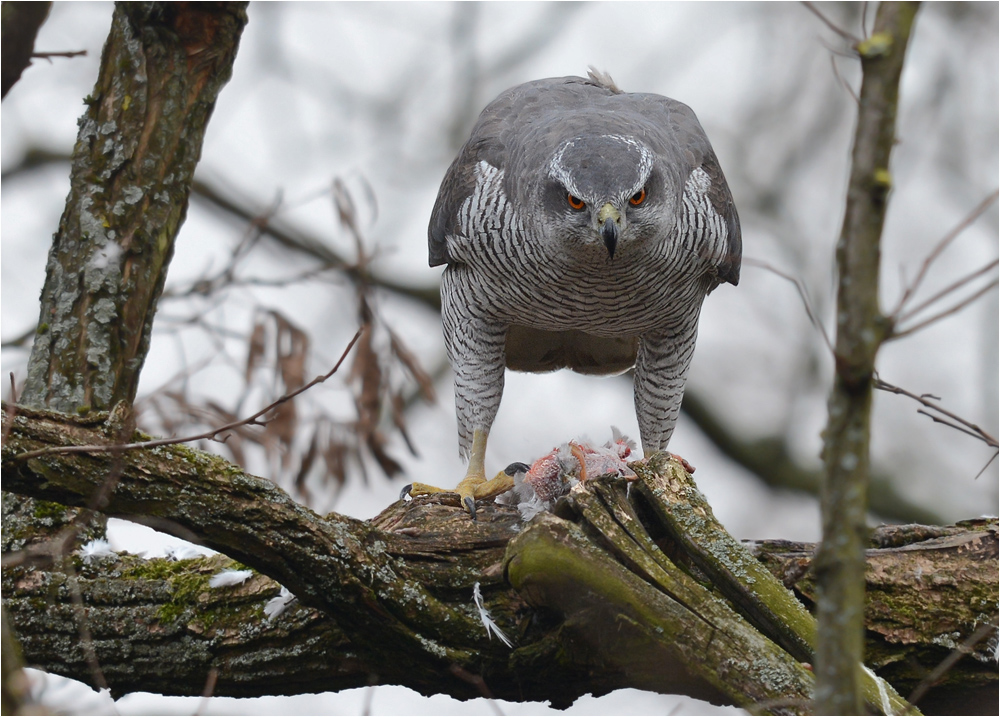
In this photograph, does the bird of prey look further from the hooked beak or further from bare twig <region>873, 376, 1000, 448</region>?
bare twig <region>873, 376, 1000, 448</region>

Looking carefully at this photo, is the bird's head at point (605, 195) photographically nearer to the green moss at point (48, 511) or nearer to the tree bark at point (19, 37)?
the tree bark at point (19, 37)

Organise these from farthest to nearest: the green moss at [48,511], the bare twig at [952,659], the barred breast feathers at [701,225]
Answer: the barred breast feathers at [701,225]
the green moss at [48,511]
the bare twig at [952,659]

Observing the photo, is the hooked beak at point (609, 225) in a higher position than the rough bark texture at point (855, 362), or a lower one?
higher

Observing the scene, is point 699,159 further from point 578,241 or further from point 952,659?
point 952,659

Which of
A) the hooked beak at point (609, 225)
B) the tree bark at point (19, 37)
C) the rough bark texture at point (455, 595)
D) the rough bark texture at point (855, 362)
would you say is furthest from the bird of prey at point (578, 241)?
the rough bark texture at point (855, 362)

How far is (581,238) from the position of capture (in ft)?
12.2

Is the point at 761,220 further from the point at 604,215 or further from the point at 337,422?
the point at 604,215

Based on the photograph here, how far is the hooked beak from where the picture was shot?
3494 mm

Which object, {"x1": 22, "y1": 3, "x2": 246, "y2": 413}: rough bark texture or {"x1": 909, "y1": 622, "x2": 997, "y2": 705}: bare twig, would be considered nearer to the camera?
{"x1": 909, "y1": 622, "x2": 997, "y2": 705}: bare twig

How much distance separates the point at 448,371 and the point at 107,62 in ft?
20.8

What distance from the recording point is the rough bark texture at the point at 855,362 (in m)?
1.35

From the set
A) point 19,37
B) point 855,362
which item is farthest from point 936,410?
point 19,37

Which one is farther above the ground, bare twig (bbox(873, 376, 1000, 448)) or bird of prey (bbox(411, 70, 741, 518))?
bird of prey (bbox(411, 70, 741, 518))

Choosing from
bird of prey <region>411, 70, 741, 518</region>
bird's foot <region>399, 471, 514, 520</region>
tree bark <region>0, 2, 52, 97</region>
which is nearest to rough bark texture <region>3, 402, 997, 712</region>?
bird's foot <region>399, 471, 514, 520</region>
